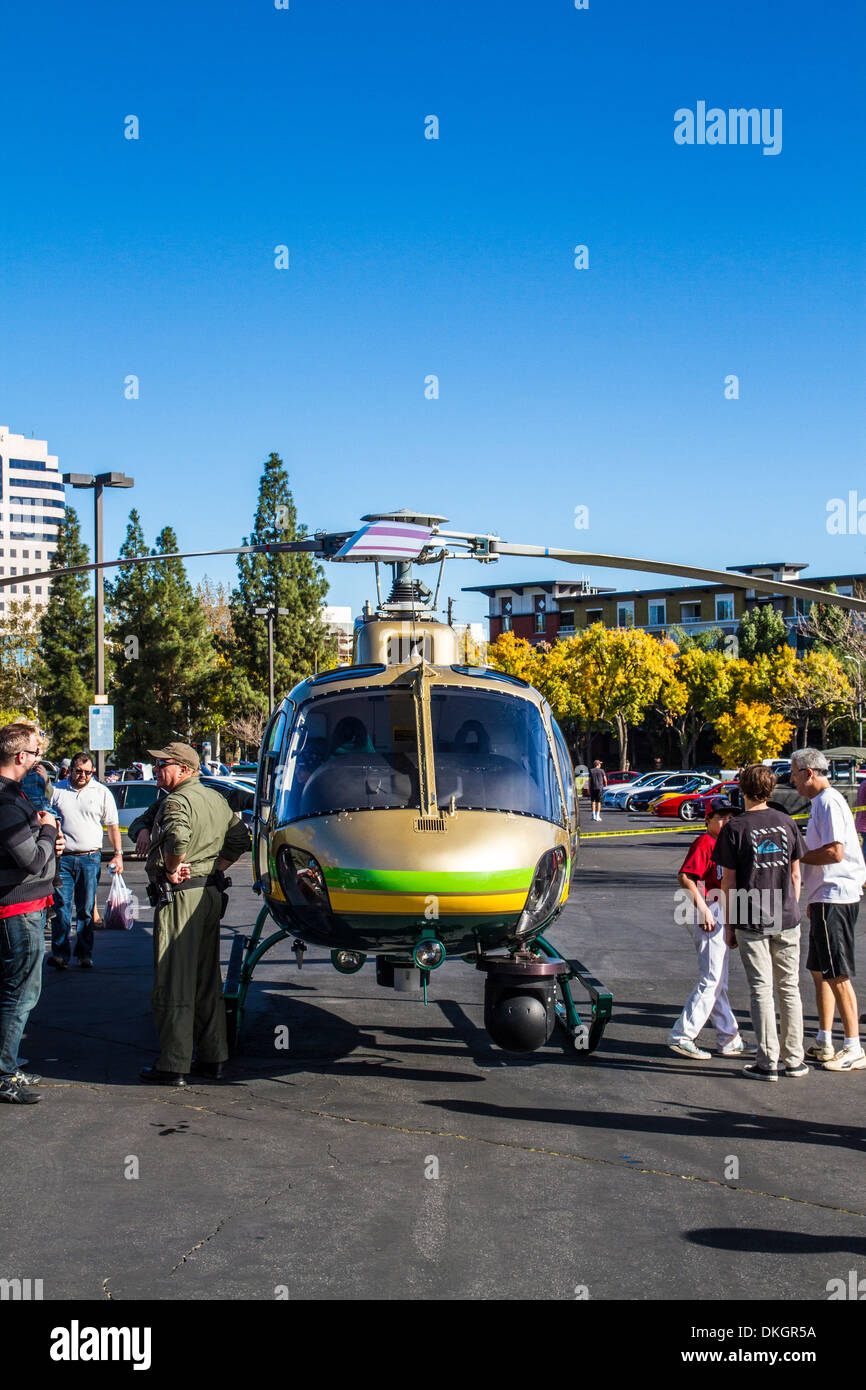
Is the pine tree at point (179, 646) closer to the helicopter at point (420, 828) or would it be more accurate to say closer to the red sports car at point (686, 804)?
the red sports car at point (686, 804)

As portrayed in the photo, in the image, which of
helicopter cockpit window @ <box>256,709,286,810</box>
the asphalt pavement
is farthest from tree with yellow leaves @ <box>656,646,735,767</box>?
helicopter cockpit window @ <box>256,709,286,810</box>

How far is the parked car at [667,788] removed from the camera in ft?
169

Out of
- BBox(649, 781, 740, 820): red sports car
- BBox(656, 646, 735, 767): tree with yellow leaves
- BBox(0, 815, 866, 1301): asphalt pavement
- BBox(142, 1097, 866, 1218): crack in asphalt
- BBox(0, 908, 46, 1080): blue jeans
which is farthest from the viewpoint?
BBox(656, 646, 735, 767): tree with yellow leaves

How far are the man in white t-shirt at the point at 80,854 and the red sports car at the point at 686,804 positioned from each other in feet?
111

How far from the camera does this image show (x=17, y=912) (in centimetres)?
733

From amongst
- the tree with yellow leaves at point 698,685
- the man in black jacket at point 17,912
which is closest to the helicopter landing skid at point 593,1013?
the man in black jacket at point 17,912

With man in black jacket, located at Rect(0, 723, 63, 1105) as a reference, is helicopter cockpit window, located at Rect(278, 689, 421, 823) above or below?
above

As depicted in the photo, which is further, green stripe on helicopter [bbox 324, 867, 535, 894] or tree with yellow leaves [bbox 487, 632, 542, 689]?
tree with yellow leaves [bbox 487, 632, 542, 689]

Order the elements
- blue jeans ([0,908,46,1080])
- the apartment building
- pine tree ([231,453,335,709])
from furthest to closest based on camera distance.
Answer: the apartment building → pine tree ([231,453,335,709]) → blue jeans ([0,908,46,1080])

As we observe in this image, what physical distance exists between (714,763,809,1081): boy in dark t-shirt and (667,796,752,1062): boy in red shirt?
33 cm

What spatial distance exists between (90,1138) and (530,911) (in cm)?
275

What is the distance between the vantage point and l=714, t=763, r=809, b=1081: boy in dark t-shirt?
25.6ft

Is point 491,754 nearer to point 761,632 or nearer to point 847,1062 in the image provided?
point 847,1062

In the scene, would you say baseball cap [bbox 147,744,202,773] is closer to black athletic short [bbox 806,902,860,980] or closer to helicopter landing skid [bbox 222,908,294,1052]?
helicopter landing skid [bbox 222,908,294,1052]
